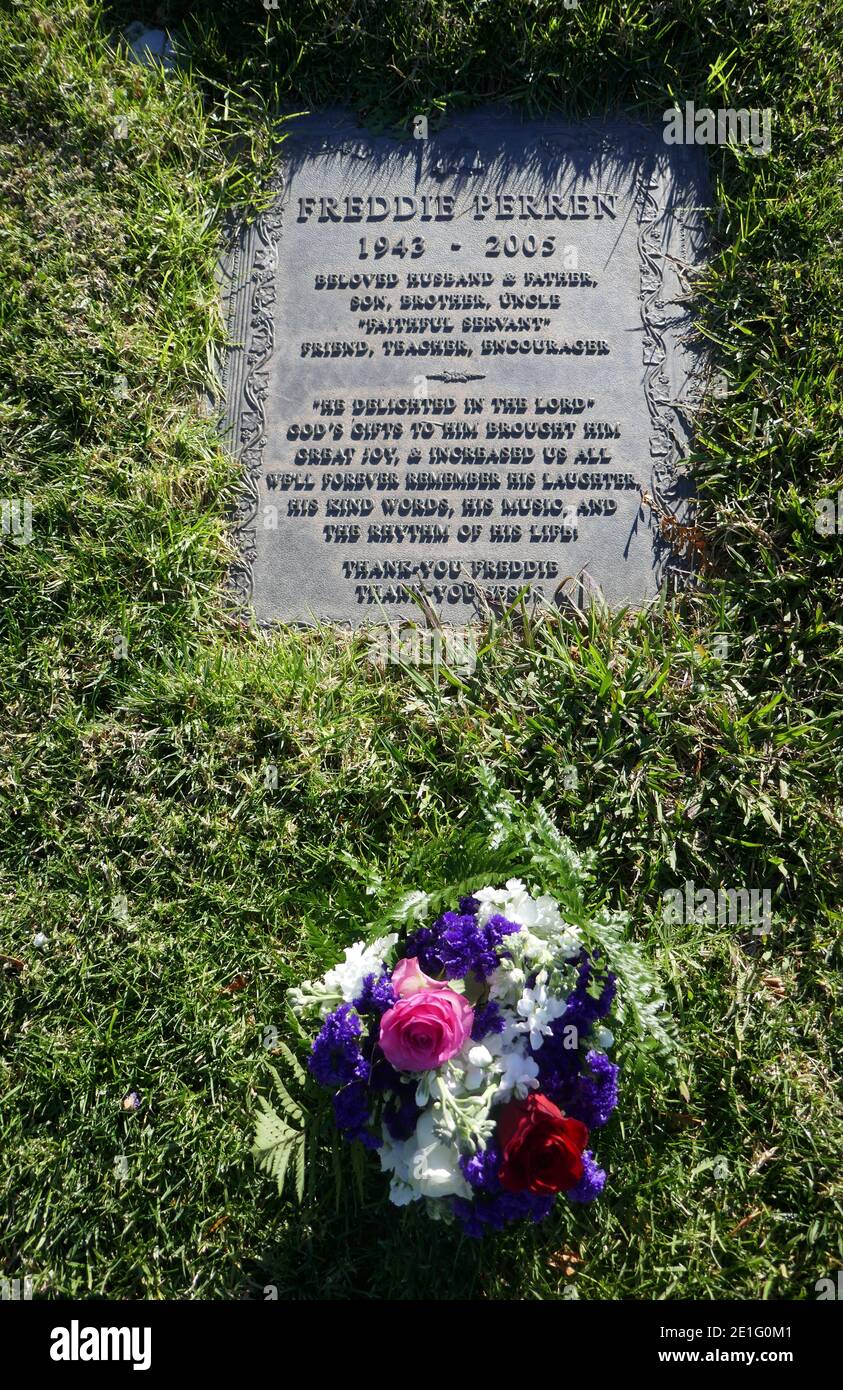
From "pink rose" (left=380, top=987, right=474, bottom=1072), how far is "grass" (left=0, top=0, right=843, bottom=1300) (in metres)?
Answer: 0.59

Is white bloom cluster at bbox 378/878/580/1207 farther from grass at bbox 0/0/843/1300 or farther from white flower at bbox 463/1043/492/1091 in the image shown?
grass at bbox 0/0/843/1300

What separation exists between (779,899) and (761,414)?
1693 millimetres

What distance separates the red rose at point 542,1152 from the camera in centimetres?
195

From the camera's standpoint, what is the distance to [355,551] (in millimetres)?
3197

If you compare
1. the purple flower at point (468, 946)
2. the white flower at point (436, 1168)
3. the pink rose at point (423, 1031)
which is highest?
the purple flower at point (468, 946)

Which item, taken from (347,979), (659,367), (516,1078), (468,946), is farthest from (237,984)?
(659,367)

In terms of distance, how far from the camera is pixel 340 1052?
2.17 m

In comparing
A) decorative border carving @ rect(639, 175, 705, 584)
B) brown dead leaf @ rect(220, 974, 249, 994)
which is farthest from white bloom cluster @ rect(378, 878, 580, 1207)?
decorative border carving @ rect(639, 175, 705, 584)

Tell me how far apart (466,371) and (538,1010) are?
2.20 metres

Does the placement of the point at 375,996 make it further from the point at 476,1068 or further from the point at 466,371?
the point at 466,371

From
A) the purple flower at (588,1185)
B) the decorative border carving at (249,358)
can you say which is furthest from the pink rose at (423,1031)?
the decorative border carving at (249,358)

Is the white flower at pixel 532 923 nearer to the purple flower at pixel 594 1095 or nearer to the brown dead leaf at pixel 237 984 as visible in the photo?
the purple flower at pixel 594 1095

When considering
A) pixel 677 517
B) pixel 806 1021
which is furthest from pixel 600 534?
pixel 806 1021

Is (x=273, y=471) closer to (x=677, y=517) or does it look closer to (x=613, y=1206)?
(x=677, y=517)
